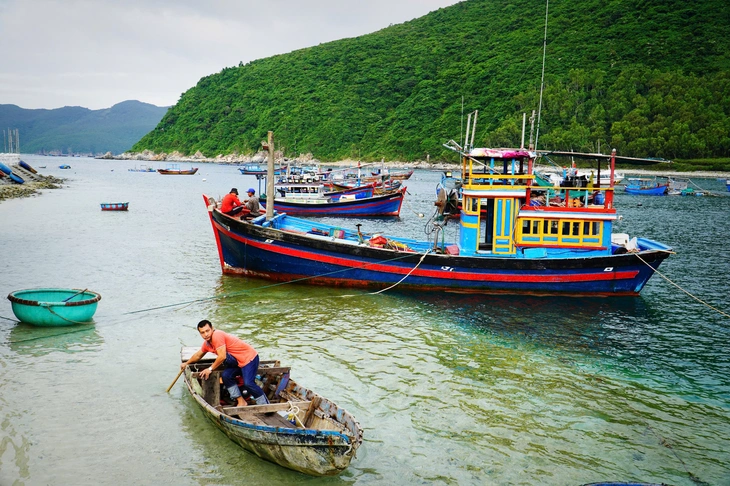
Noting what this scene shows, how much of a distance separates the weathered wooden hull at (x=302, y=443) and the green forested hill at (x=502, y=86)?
108m

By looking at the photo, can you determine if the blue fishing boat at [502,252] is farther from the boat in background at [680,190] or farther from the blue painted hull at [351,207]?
the boat in background at [680,190]

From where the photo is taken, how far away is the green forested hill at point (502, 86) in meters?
107

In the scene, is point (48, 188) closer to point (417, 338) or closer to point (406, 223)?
point (406, 223)

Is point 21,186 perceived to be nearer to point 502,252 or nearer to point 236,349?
point 502,252

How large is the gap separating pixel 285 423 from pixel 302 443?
127cm

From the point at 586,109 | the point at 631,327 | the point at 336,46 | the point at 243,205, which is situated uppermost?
the point at 336,46

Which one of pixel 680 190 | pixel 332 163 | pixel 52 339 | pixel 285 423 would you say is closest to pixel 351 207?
pixel 52 339

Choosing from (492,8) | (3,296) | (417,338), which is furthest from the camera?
(492,8)

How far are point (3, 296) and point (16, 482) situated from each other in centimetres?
1166

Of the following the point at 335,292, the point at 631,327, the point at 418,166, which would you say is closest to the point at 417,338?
the point at 335,292

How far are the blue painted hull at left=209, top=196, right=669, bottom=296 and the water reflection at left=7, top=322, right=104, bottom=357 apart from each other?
21.6ft

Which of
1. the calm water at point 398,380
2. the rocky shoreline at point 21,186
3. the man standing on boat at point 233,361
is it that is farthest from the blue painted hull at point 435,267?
the rocky shoreline at point 21,186

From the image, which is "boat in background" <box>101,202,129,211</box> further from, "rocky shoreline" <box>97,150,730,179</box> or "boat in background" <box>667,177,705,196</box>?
"boat in background" <box>667,177,705,196</box>

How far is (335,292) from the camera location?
62.8 feet
